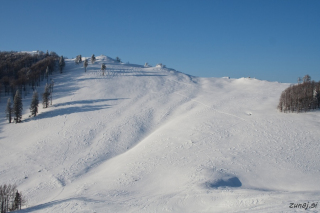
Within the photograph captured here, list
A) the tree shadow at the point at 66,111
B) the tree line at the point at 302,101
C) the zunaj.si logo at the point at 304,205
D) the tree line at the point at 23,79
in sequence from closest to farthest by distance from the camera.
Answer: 1. the zunaj.si logo at the point at 304,205
2. the tree line at the point at 302,101
3. the tree shadow at the point at 66,111
4. the tree line at the point at 23,79

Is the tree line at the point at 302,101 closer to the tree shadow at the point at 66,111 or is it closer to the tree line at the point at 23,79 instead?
the tree shadow at the point at 66,111

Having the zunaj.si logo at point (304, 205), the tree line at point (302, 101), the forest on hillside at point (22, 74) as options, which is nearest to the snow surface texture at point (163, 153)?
the zunaj.si logo at point (304, 205)

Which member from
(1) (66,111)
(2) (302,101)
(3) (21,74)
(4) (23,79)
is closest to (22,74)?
(3) (21,74)

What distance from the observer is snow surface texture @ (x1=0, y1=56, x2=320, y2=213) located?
856 inches

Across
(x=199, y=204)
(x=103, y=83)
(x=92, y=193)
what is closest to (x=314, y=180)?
(x=199, y=204)

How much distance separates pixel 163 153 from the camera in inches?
1462

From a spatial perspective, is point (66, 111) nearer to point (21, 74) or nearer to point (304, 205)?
point (21, 74)

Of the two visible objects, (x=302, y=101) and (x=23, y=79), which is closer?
(x=302, y=101)

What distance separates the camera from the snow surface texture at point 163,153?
21.8m

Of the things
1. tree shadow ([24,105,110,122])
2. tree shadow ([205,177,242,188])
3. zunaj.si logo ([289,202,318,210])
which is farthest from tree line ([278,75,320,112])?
tree shadow ([24,105,110,122])

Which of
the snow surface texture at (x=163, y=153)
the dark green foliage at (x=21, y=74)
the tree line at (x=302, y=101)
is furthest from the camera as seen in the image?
the dark green foliage at (x=21, y=74)

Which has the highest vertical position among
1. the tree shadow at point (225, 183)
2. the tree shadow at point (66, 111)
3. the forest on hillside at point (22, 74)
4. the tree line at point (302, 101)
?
the forest on hillside at point (22, 74)

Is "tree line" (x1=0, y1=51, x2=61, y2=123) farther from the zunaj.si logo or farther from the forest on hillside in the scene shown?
the zunaj.si logo

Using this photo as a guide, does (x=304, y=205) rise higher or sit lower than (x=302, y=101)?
lower
